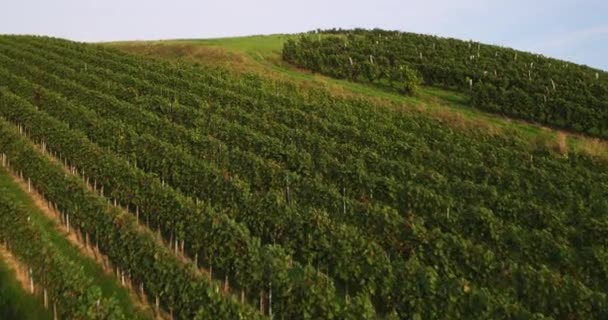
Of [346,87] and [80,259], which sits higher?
[346,87]

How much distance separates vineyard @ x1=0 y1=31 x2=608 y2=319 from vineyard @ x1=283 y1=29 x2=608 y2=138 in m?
0.51

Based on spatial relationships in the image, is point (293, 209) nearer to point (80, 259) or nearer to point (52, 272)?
point (80, 259)

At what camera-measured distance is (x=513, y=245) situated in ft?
62.1

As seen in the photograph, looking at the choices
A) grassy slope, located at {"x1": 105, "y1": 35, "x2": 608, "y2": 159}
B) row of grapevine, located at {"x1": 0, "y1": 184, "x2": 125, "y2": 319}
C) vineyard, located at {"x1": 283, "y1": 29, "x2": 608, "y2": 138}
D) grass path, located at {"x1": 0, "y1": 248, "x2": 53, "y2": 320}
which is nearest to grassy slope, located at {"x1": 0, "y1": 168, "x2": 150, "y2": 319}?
row of grapevine, located at {"x1": 0, "y1": 184, "x2": 125, "y2": 319}

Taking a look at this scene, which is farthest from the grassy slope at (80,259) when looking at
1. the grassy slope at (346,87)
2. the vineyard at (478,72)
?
the vineyard at (478,72)

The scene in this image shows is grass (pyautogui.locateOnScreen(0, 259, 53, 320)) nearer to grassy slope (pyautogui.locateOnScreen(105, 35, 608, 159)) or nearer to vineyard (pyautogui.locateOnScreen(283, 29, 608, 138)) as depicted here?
grassy slope (pyautogui.locateOnScreen(105, 35, 608, 159))

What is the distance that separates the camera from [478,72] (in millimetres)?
49875

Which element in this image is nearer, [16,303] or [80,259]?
[16,303]

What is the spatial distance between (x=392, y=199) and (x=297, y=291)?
27.9 ft

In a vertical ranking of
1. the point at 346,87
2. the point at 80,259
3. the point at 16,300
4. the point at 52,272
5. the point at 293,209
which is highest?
the point at 346,87

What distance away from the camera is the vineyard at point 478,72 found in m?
39.5

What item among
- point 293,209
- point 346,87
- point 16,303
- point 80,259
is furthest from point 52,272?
point 346,87

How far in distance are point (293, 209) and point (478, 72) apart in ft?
116

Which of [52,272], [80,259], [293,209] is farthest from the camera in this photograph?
[293,209]
